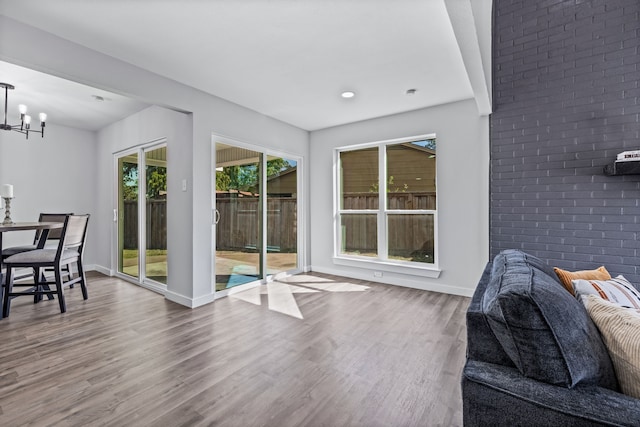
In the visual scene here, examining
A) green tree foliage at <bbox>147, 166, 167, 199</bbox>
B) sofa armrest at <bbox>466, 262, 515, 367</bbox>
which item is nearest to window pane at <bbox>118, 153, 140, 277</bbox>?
green tree foliage at <bbox>147, 166, 167, 199</bbox>

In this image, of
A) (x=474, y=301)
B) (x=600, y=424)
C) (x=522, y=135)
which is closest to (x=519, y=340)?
(x=600, y=424)

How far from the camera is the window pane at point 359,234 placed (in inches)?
183

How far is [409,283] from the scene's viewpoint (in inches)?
166

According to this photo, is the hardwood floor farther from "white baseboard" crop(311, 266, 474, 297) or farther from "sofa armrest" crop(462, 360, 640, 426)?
"sofa armrest" crop(462, 360, 640, 426)

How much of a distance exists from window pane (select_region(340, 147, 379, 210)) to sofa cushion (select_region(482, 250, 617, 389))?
146 inches

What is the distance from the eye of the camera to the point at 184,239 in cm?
350

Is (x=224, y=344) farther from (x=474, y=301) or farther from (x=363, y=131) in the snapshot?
(x=363, y=131)

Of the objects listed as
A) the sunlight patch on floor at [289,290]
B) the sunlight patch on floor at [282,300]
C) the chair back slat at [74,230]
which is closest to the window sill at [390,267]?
the sunlight patch on floor at [289,290]

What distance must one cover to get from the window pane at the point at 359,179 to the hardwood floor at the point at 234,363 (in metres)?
1.70

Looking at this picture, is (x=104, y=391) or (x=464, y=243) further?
(x=464, y=243)

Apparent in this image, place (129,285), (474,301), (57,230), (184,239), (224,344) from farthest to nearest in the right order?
(129,285)
(57,230)
(184,239)
(224,344)
(474,301)

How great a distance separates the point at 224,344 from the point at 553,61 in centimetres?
414

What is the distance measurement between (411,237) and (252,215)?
7.61ft

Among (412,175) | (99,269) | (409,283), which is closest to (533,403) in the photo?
(409,283)
